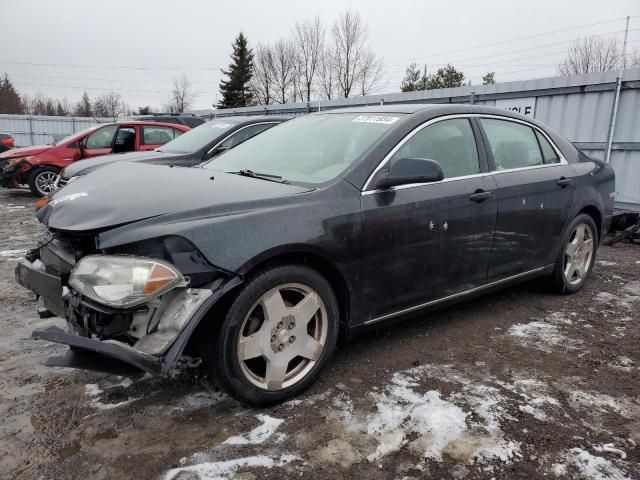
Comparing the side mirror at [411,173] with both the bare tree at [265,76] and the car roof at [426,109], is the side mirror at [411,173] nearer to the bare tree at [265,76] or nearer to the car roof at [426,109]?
the car roof at [426,109]

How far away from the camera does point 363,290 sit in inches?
112

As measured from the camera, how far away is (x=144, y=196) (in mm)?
2494

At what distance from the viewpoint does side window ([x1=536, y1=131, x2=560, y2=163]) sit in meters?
4.17

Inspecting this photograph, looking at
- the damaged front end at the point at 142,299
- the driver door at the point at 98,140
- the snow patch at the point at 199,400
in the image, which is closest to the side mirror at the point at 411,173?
the damaged front end at the point at 142,299

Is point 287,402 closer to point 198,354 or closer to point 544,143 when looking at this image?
point 198,354

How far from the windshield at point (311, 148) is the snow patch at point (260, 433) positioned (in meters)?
1.31

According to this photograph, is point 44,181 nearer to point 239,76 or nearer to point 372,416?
point 372,416

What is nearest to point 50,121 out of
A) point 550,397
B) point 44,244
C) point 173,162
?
point 173,162

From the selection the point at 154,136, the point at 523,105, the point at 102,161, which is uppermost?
the point at 523,105

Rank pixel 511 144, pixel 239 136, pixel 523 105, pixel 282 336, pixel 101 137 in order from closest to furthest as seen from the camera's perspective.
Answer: pixel 282 336 → pixel 511 144 → pixel 239 136 → pixel 523 105 → pixel 101 137

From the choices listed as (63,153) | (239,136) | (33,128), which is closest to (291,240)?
(239,136)

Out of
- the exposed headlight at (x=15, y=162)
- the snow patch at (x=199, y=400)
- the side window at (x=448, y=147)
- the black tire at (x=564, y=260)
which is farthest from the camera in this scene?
the exposed headlight at (x=15, y=162)

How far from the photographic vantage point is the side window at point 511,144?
12.2 feet

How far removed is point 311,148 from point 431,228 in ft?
3.09
